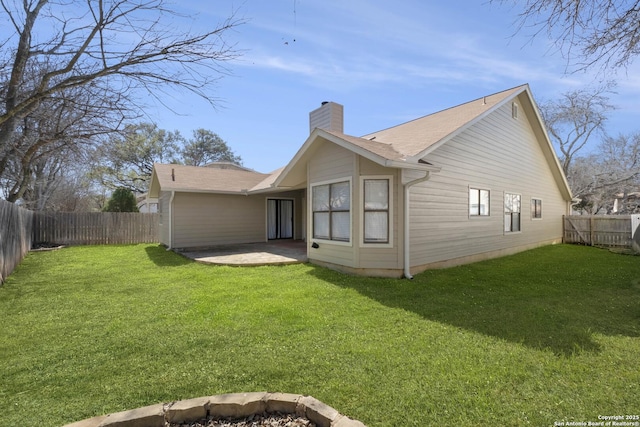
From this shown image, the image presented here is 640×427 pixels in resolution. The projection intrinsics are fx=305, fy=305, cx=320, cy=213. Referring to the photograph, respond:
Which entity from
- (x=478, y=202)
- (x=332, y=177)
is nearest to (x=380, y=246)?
(x=332, y=177)

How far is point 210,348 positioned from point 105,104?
4.19 metres

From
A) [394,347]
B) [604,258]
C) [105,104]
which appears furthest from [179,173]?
[604,258]

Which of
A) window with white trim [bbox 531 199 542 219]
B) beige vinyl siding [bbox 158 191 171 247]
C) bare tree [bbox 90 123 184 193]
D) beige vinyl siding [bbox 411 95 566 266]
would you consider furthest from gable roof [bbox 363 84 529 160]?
bare tree [bbox 90 123 184 193]

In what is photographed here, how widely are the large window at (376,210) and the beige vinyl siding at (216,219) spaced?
23.7 feet

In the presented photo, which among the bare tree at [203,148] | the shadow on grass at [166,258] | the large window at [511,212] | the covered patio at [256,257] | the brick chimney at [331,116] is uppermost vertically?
the bare tree at [203,148]

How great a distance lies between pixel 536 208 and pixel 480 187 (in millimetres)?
5224

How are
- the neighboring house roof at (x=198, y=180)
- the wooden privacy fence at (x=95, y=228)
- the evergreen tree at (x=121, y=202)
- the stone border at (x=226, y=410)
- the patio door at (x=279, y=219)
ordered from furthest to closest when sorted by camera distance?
the evergreen tree at (x=121, y=202) < the patio door at (x=279, y=219) < the wooden privacy fence at (x=95, y=228) < the neighboring house roof at (x=198, y=180) < the stone border at (x=226, y=410)

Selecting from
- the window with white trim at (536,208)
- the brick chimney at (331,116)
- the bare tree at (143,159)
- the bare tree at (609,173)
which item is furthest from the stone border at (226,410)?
the bare tree at (609,173)

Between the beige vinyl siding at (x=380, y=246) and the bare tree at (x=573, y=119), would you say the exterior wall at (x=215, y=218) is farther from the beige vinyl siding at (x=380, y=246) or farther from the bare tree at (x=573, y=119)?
the bare tree at (x=573, y=119)

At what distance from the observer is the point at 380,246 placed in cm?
688

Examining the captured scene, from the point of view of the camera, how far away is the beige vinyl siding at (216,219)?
444 inches

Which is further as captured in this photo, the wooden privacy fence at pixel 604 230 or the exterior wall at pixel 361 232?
the wooden privacy fence at pixel 604 230

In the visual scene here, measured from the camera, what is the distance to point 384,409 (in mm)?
2385

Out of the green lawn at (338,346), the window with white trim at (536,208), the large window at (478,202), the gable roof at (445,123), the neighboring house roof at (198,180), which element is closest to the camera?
the green lawn at (338,346)
